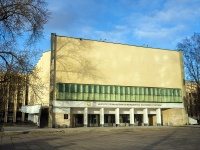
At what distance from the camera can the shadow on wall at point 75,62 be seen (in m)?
40.4

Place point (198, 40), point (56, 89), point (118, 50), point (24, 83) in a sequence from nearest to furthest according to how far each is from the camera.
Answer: point (24, 83), point (56, 89), point (198, 40), point (118, 50)

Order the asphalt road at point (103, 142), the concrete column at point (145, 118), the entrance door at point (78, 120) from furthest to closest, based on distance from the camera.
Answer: the concrete column at point (145, 118) → the entrance door at point (78, 120) → the asphalt road at point (103, 142)

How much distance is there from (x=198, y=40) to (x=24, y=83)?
34001 millimetres

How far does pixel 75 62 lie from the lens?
136 feet

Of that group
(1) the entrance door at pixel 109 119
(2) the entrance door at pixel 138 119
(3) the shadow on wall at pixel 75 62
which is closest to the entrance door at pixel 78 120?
(1) the entrance door at pixel 109 119

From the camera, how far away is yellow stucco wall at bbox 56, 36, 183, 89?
40969 mm

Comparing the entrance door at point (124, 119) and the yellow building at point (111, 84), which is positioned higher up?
the yellow building at point (111, 84)

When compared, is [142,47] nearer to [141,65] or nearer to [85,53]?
[141,65]

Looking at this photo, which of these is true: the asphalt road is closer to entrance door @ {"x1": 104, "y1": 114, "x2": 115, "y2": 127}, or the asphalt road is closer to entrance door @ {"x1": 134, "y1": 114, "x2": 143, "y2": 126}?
entrance door @ {"x1": 104, "y1": 114, "x2": 115, "y2": 127}

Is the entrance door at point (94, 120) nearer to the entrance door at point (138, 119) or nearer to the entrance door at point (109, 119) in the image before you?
the entrance door at point (109, 119)

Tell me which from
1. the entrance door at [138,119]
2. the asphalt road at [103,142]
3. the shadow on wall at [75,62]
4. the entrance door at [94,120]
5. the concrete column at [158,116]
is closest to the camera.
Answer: the asphalt road at [103,142]

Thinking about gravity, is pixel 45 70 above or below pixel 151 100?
above

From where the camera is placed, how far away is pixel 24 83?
16828mm

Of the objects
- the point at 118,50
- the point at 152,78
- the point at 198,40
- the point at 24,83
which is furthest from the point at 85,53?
the point at 24,83
